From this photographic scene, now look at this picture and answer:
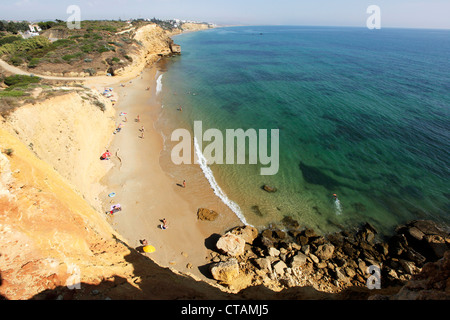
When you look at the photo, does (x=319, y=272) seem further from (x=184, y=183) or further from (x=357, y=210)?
(x=184, y=183)

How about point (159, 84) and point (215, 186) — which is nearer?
point (215, 186)

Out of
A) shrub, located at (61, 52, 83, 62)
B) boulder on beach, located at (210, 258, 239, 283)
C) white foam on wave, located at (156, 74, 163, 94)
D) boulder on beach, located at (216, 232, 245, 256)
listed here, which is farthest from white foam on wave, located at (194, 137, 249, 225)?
shrub, located at (61, 52, 83, 62)

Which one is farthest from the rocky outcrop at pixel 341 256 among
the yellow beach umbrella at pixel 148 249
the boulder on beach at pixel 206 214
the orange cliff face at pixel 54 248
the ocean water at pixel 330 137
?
the yellow beach umbrella at pixel 148 249

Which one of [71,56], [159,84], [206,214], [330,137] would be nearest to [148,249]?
[206,214]

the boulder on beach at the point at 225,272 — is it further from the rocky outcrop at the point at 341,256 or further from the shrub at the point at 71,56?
the shrub at the point at 71,56

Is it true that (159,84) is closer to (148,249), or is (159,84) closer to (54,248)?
(148,249)
